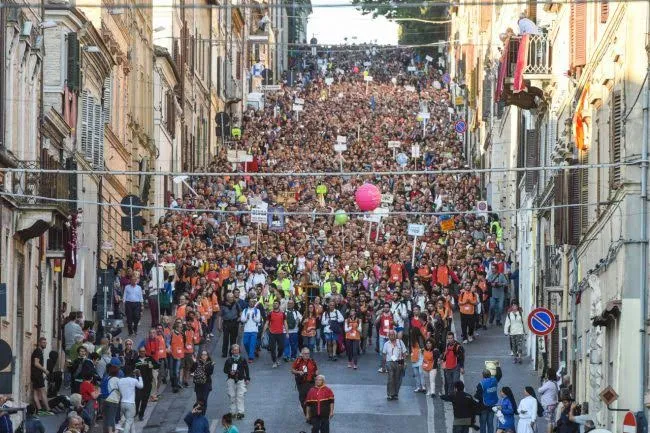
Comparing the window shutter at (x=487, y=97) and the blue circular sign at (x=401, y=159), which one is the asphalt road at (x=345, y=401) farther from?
the blue circular sign at (x=401, y=159)

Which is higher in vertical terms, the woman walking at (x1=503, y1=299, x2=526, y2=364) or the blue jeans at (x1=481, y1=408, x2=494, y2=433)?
the woman walking at (x1=503, y1=299, x2=526, y2=364)

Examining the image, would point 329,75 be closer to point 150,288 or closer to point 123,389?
point 150,288

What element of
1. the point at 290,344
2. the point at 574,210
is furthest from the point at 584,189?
the point at 290,344

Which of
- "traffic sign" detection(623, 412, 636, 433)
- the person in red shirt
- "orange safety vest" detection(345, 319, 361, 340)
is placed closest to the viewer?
"traffic sign" detection(623, 412, 636, 433)

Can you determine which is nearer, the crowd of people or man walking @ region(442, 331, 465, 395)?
the crowd of people

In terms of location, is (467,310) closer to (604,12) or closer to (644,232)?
(604,12)

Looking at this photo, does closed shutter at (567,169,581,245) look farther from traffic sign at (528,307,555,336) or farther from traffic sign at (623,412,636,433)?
traffic sign at (623,412,636,433)

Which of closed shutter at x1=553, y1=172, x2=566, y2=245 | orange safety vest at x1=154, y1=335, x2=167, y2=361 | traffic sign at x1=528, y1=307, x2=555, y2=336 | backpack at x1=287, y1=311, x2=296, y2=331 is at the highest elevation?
closed shutter at x1=553, y1=172, x2=566, y2=245

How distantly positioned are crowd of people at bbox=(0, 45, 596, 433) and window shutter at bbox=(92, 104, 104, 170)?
2476mm

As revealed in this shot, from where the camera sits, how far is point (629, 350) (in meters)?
31.8

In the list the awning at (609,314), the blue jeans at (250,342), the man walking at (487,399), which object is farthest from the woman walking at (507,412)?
the blue jeans at (250,342)

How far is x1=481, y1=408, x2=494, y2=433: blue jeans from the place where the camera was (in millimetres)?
36938

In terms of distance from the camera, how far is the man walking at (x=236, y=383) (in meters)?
38.3

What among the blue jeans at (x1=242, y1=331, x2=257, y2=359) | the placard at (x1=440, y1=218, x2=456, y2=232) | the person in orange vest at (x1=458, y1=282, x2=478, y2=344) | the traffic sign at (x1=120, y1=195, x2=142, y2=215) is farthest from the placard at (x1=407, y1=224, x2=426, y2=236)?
the blue jeans at (x1=242, y1=331, x2=257, y2=359)
